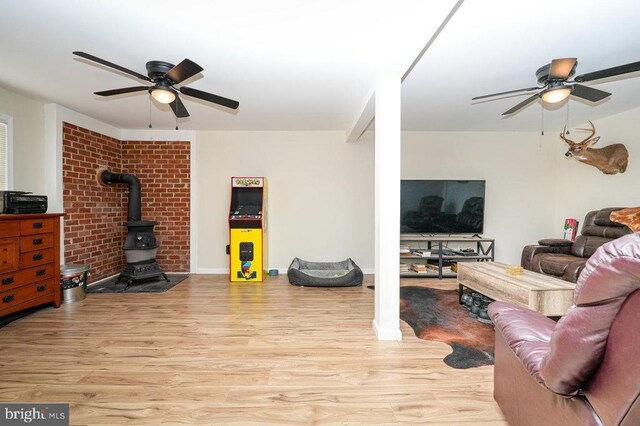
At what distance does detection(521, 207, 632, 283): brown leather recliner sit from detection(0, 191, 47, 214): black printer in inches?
237

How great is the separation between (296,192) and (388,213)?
267 cm

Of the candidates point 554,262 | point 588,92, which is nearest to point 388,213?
point 588,92

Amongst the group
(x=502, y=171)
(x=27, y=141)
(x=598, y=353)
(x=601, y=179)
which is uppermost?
(x=27, y=141)

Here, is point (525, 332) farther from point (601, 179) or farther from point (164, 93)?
point (601, 179)

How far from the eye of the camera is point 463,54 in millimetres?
2369

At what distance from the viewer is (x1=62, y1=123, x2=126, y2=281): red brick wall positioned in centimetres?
383

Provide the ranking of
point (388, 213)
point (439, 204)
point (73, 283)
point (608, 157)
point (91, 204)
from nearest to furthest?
1. point (388, 213)
2. point (73, 283)
3. point (608, 157)
4. point (91, 204)
5. point (439, 204)

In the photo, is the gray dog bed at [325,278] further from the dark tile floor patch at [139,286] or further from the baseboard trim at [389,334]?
the dark tile floor patch at [139,286]

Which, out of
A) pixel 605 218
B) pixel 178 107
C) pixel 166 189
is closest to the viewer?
pixel 178 107

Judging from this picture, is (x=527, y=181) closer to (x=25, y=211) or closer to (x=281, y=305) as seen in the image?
(x=281, y=305)

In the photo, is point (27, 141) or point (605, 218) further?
point (605, 218)

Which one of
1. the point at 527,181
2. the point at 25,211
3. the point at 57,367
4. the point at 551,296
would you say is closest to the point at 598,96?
the point at 551,296

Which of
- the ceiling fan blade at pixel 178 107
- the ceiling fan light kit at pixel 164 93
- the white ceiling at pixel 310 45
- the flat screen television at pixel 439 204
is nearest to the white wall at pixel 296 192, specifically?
the flat screen television at pixel 439 204

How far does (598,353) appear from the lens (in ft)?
2.93
